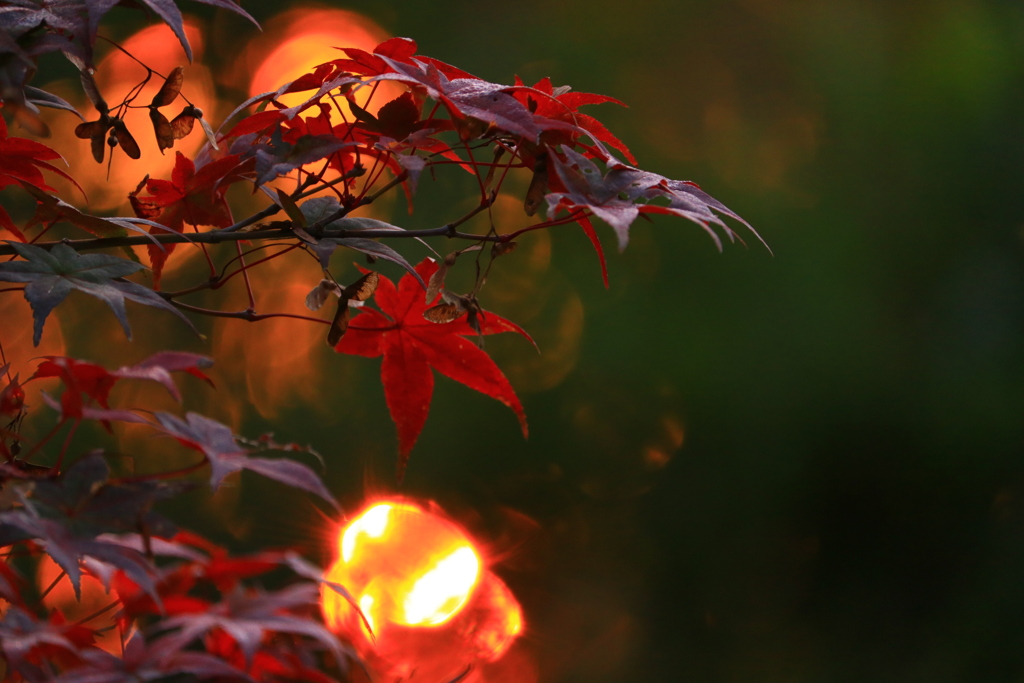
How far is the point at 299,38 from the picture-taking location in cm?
279

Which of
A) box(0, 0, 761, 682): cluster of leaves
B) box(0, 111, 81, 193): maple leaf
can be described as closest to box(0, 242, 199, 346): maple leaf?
box(0, 0, 761, 682): cluster of leaves

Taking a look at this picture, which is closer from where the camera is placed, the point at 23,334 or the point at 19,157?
the point at 19,157

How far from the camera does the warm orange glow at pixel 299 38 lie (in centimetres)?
273

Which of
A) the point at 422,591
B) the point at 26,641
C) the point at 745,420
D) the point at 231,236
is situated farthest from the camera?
the point at 745,420

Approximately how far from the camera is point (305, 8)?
2762 millimetres

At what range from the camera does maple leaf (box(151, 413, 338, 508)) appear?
347mm

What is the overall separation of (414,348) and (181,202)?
0.18m

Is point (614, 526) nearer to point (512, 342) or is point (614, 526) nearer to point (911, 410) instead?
point (512, 342)

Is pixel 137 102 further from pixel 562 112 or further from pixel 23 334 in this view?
pixel 562 112

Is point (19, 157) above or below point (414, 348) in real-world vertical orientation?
above

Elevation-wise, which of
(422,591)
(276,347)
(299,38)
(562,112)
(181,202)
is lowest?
(422,591)

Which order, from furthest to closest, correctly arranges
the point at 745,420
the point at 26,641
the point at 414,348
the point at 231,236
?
1. the point at 745,420
2. the point at 414,348
3. the point at 231,236
4. the point at 26,641

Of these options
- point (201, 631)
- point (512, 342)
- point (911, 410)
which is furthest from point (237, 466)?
point (911, 410)

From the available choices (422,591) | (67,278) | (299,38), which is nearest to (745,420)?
(422,591)
